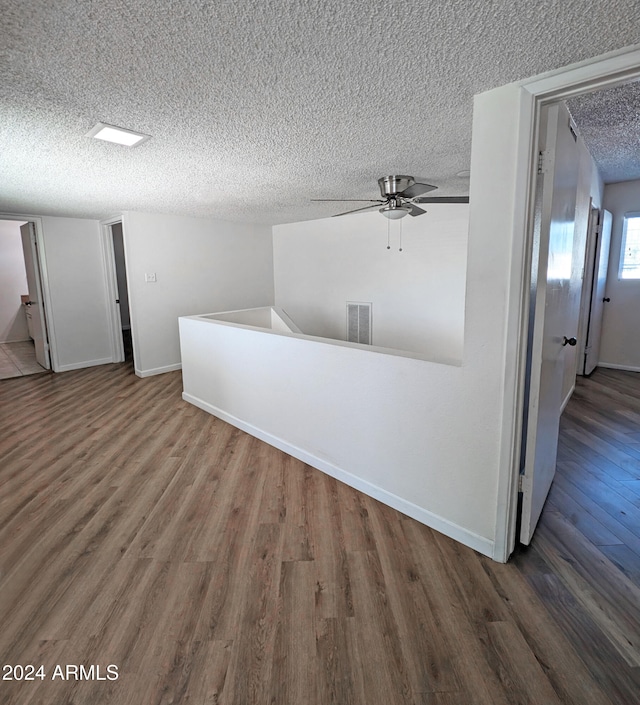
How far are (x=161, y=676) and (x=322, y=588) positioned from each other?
63cm

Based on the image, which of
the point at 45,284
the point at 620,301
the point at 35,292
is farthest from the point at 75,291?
the point at 620,301

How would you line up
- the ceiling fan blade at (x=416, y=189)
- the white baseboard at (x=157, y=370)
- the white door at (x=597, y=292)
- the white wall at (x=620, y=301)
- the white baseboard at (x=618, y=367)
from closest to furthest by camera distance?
the ceiling fan blade at (x=416, y=189) < the white door at (x=597, y=292) < the white wall at (x=620, y=301) < the white baseboard at (x=618, y=367) < the white baseboard at (x=157, y=370)

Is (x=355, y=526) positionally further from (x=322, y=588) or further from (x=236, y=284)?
(x=236, y=284)

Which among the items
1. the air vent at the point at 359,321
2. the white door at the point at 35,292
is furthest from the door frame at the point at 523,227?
the white door at the point at 35,292

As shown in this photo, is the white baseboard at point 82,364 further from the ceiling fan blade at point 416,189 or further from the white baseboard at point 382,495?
the ceiling fan blade at point 416,189

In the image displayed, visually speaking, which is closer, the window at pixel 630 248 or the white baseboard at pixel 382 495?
the white baseboard at pixel 382 495

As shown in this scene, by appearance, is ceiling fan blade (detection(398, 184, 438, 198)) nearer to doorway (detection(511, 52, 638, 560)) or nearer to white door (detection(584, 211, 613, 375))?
doorway (detection(511, 52, 638, 560))

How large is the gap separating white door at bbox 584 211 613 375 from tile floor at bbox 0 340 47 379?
701 centimetres

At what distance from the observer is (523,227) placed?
1464mm

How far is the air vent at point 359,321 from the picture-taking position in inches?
205

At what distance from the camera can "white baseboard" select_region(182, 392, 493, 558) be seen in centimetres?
177

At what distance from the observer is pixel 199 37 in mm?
1196

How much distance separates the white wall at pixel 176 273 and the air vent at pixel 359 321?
1.68 m

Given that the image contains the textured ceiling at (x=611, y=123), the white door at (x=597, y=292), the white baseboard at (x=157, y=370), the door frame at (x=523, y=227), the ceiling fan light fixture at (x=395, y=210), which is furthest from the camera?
the white baseboard at (x=157, y=370)
